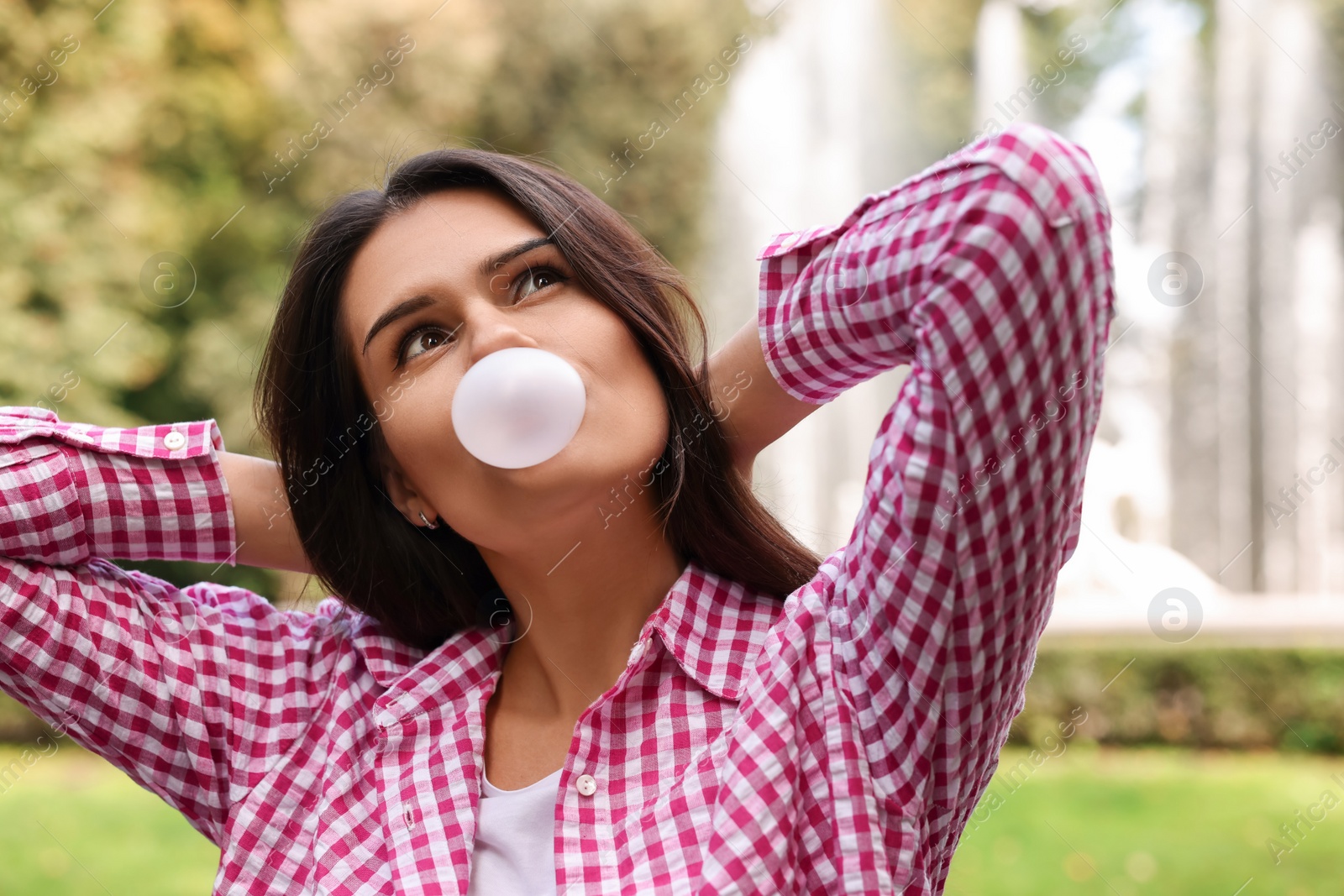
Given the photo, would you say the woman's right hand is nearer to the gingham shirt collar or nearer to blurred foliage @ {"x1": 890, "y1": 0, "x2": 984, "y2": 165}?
the gingham shirt collar

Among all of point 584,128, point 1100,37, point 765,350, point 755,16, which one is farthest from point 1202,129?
point 765,350

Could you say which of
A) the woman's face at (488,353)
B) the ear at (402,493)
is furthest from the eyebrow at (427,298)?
the ear at (402,493)

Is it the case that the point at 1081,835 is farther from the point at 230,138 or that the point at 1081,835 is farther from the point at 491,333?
the point at 230,138

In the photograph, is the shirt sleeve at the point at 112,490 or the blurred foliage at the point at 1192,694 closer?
the shirt sleeve at the point at 112,490

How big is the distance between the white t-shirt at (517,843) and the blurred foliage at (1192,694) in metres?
5.73

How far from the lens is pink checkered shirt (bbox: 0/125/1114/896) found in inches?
42.7

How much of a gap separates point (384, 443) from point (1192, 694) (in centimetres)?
631

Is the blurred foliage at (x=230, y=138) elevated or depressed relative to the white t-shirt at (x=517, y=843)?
elevated

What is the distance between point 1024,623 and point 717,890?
42 cm

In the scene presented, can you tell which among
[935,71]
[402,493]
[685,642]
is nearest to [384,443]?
[402,493]

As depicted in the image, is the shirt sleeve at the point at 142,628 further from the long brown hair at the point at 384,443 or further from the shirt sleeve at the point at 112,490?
the long brown hair at the point at 384,443

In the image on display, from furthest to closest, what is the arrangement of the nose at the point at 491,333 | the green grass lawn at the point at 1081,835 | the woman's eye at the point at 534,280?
the green grass lawn at the point at 1081,835 < the woman's eye at the point at 534,280 < the nose at the point at 491,333

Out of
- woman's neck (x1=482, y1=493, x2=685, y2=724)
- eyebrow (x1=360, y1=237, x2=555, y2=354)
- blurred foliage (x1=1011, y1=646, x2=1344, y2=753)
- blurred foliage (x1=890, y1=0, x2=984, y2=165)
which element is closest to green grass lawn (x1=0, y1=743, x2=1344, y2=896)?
blurred foliage (x1=1011, y1=646, x2=1344, y2=753)

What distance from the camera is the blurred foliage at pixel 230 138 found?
8391 mm
